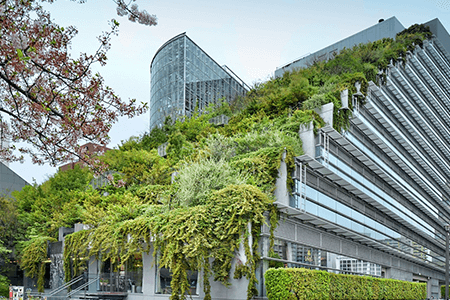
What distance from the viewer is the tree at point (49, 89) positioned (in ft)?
24.9

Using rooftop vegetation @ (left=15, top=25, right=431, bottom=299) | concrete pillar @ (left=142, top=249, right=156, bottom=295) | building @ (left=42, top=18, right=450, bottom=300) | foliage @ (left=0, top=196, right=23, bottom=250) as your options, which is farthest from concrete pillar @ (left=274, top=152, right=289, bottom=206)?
foliage @ (left=0, top=196, right=23, bottom=250)

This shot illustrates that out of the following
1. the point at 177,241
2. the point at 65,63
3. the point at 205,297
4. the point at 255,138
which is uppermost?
the point at 255,138

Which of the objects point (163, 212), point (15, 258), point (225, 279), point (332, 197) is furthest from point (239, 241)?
point (15, 258)

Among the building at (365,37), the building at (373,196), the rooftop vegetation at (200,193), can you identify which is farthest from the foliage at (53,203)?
the building at (365,37)

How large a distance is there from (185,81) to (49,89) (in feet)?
199

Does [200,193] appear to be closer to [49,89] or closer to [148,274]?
[148,274]

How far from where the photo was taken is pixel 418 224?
148 ft

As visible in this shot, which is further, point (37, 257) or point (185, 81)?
point (185, 81)

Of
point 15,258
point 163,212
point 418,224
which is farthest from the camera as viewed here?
point 418,224

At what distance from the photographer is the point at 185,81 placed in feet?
226

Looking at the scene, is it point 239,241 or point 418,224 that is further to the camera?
point 418,224

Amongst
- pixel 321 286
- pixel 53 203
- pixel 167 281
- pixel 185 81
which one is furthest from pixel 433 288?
pixel 185 81

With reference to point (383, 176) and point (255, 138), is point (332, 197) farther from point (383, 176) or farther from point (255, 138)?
point (383, 176)

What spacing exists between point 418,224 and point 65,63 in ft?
144
